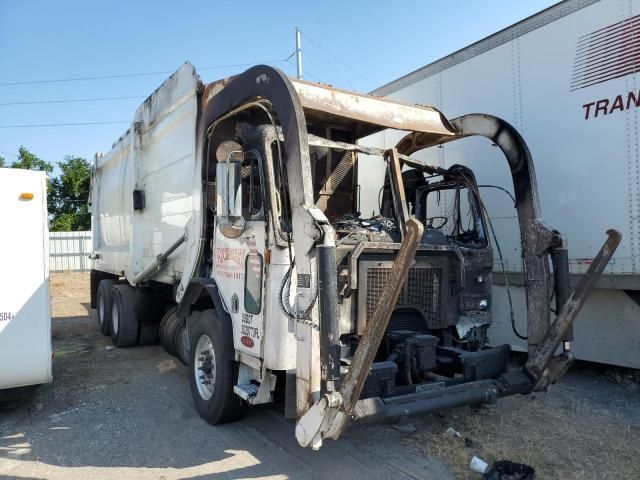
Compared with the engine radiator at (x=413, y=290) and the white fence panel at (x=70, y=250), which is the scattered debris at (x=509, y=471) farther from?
the white fence panel at (x=70, y=250)

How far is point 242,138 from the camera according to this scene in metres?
4.70

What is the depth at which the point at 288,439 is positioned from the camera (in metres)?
4.40

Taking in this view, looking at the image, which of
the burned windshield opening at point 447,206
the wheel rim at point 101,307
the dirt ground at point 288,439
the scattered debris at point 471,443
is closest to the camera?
the dirt ground at point 288,439

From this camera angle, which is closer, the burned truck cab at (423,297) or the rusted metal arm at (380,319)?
the rusted metal arm at (380,319)

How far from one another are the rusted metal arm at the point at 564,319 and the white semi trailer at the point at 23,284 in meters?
4.66

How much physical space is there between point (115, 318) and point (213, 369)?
4654 mm

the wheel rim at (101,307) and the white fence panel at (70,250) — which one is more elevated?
the white fence panel at (70,250)

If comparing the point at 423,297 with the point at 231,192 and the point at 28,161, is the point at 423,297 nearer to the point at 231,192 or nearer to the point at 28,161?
the point at 231,192

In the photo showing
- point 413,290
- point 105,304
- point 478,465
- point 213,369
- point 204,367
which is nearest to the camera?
point 478,465

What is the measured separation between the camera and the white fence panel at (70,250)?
2642 cm

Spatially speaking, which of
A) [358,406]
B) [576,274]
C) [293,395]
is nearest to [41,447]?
[293,395]

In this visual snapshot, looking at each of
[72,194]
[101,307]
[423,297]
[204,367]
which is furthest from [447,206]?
[72,194]

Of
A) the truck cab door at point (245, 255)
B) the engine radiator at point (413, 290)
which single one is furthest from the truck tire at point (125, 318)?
the engine radiator at point (413, 290)

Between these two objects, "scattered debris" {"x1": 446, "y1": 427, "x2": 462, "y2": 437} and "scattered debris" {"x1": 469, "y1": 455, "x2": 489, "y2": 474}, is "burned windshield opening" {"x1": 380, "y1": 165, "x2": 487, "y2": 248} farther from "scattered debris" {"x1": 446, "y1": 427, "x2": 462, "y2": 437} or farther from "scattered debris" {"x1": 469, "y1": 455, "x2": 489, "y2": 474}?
"scattered debris" {"x1": 469, "y1": 455, "x2": 489, "y2": 474}
